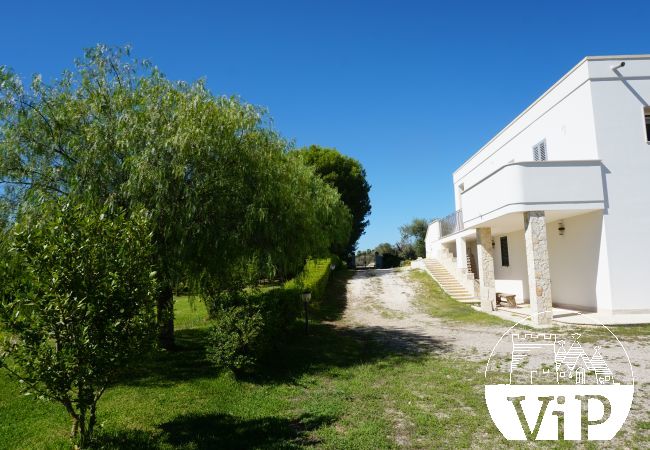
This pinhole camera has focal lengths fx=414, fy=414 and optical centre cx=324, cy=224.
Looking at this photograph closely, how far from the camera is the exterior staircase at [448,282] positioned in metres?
20.4

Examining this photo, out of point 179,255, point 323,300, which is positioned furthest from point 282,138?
point 323,300

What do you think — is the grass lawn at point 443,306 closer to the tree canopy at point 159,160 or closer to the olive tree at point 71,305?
the tree canopy at point 159,160

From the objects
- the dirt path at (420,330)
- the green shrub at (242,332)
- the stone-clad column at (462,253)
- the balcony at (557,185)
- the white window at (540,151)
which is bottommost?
the dirt path at (420,330)

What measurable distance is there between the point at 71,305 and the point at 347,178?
3417cm

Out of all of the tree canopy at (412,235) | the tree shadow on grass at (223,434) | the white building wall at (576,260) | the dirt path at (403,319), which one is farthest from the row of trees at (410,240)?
the tree shadow on grass at (223,434)

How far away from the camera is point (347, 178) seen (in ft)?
123

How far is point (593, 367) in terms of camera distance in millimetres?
7848

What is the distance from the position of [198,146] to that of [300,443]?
576cm

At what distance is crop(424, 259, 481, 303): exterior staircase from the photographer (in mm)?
20375

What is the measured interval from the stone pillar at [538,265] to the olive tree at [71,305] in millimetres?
11877

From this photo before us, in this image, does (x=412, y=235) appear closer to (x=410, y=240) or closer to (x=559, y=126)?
(x=410, y=240)

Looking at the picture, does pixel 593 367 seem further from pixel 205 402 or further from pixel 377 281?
pixel 377 281

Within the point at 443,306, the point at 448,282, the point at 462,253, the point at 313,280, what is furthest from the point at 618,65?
the point at 313,280

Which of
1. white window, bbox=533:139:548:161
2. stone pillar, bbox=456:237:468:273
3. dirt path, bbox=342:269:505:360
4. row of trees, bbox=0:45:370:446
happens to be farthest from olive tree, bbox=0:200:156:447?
stone pillar, bbox=456:237:468:273
